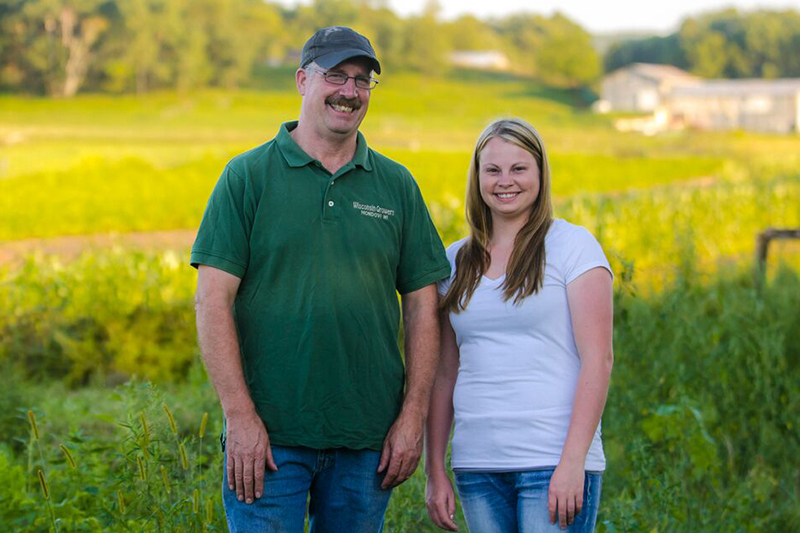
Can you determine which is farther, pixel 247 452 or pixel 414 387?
pixel 414 387

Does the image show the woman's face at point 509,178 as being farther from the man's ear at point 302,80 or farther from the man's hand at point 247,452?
the man's hand at point 247,452

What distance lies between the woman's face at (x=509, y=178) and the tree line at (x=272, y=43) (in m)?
65.5

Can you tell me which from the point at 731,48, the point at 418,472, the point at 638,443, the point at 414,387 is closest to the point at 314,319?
the point at 414,387

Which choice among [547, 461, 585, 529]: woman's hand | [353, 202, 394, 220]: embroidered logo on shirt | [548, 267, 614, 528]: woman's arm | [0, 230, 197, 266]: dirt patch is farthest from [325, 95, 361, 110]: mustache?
[0, 230, 197, 266]: dirt patch

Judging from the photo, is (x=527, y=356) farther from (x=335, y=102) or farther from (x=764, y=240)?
(x=764, y=240)

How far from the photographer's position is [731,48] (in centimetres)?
12231

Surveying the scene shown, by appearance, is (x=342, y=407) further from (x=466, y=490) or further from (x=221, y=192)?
(x=221, y=192)

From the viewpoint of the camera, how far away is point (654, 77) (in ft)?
348

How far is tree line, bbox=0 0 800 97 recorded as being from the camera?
218 feet

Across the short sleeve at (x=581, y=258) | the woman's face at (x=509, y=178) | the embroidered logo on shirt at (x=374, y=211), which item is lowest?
the short sleeve at (x=581, y=258)

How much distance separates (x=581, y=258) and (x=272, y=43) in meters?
92.9

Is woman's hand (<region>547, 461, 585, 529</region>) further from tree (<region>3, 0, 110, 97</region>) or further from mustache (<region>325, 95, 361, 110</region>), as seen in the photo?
tree (<region>3, 0, 110, 97</region>)

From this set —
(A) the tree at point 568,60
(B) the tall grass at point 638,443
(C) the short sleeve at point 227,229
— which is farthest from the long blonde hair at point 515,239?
(A) the tree at point 568,60

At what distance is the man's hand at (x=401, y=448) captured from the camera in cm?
283
